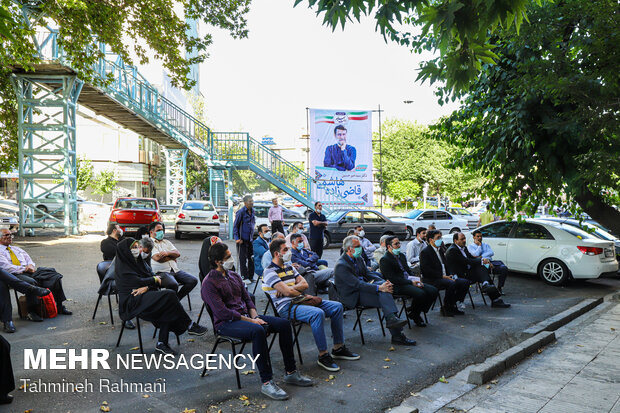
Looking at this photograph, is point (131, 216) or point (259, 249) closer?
point (259, 249)

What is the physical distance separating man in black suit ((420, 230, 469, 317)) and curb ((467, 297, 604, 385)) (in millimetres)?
1311

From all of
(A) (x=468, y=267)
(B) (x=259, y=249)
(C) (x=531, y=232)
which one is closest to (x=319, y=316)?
(B) (x=259, y=249)

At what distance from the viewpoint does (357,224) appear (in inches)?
726

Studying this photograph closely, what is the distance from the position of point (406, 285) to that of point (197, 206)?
14.1m

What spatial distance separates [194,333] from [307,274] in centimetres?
251

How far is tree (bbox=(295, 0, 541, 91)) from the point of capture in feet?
10.9

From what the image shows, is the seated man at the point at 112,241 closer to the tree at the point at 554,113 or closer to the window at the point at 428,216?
the tree at the point at 554,113

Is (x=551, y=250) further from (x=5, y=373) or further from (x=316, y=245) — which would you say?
(x=5, y=373)

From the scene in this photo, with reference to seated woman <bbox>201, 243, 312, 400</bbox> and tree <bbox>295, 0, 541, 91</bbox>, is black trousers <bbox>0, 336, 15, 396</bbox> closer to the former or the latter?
seated woman <bbox>201, 243, 312, 400</bbox>

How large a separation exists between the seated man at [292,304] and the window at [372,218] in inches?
520

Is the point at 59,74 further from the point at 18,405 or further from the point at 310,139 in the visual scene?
the point at 18,405

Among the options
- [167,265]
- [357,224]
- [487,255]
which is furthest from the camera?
[357,224]

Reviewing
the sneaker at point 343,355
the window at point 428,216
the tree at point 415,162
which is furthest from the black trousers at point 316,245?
the tree at point 415,162

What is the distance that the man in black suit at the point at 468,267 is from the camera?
8.59 meters
